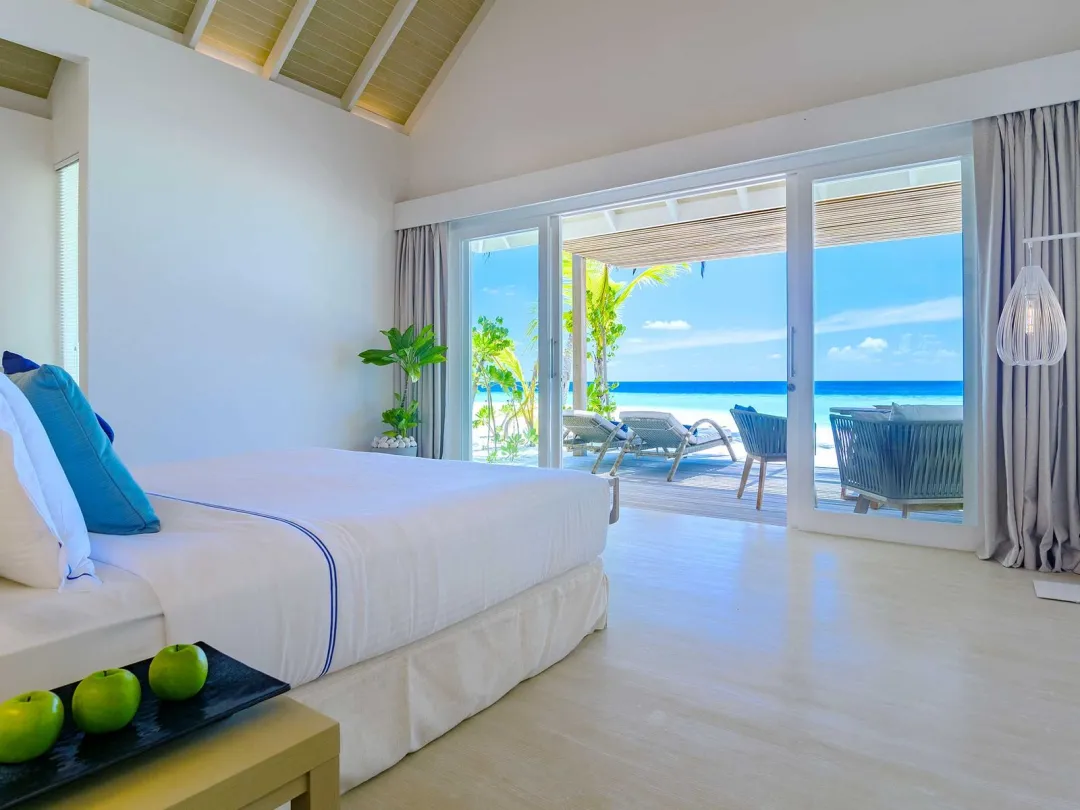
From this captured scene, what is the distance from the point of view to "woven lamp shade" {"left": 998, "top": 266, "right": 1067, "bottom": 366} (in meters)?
2.94

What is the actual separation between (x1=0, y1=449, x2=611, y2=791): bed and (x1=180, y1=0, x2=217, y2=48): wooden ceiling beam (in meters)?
3.18

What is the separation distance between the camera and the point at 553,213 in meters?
4.82

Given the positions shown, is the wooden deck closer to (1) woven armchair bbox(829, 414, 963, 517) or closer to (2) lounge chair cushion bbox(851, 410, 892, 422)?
(1) woven armchair bbox(829, 414, 963, 517)

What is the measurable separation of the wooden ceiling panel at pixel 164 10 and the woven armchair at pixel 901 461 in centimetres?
464

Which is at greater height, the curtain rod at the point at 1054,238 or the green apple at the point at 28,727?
the curtain rod at the point at 1054,238

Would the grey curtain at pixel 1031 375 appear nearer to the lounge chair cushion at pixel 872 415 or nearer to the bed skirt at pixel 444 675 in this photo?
the lounge chair cushion at pixel 872 415

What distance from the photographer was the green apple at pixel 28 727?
683 millimetres

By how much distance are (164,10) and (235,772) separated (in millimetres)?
4784

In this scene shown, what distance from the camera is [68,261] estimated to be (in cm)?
420

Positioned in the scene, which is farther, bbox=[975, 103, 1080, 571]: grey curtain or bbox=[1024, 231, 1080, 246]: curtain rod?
bbox=[975, 103, 1080, 571]: grey curtain

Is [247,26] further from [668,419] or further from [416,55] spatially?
[668,419]

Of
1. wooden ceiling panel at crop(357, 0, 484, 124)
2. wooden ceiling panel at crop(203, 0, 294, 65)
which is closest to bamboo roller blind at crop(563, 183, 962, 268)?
wooden ceiling panel at crop(357, 0, 484, 124)

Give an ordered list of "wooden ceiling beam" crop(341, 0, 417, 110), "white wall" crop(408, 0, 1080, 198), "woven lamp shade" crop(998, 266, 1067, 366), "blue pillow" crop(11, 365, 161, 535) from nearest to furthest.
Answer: "blue pillow" crop(11, 365, 161, 535) < "woven lamp shade" crop(998, 266, 1067, 366) < "white wall" crop(408, 0, 1080, 198) < "wooden ceiling beam" crop(341, 0, 417, 110)

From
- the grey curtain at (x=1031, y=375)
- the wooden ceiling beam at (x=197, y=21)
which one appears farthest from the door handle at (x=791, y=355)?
the wooden ceiling beam at (x=197, y=21)
